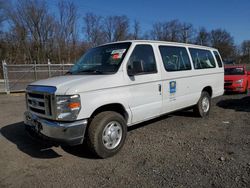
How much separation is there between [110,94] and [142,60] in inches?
45.3

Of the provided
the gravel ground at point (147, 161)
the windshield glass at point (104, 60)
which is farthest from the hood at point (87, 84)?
the gravel ground at point (147, 161)

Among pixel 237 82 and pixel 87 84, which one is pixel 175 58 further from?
pixel 237 82

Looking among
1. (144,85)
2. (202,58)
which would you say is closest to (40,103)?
(144,85)

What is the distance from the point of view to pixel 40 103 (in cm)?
358

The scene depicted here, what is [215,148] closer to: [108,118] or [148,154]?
[148,154]

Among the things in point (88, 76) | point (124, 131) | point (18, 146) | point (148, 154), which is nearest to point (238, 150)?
point (148, 154)

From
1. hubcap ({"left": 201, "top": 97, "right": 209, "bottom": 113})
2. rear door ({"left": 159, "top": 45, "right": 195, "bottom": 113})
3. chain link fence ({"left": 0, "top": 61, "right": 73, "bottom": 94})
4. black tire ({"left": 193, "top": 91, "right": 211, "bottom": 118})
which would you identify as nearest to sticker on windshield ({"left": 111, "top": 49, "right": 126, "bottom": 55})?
rear door ({"left": 159, "top": 45, "right": 195, "bottom": 113})

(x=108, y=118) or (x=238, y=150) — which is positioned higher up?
(x=108, y=118)

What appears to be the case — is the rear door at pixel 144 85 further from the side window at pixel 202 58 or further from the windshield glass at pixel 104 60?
the side window at pixel 202 58

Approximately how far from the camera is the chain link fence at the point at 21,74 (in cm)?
1320

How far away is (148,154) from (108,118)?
1067mm

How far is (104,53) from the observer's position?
443cm

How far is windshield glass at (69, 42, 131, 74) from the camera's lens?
398 cm

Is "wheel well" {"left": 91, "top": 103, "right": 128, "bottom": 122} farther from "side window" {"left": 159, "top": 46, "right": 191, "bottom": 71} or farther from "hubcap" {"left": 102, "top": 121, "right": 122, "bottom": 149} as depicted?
"side window" {"left": 159, "top": 46, "right": 191, "bottom": 71}
